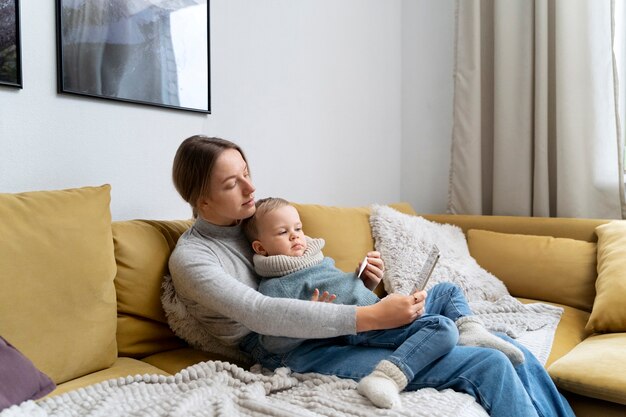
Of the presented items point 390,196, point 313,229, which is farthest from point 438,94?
point 313,229

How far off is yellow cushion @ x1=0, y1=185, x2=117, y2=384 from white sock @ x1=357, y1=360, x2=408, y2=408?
668 millimetres

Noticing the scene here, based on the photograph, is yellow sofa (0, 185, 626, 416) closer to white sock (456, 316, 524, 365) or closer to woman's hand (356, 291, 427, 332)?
white sock (456, 316, 524, 365)

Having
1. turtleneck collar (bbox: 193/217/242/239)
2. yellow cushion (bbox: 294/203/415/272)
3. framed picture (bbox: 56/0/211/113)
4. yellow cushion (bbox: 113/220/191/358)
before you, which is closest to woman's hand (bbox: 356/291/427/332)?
turtleneck collar (bbox: 193/217/242/239)

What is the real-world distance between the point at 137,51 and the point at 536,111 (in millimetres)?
1846

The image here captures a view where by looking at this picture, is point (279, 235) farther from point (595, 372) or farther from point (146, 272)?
point (595, 372)

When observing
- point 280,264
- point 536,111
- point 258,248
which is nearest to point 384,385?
point 280,264

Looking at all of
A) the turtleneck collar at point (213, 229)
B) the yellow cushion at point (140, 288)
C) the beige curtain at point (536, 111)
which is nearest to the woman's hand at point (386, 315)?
the turtleneck collar at point (213, 229)

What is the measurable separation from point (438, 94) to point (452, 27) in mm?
370

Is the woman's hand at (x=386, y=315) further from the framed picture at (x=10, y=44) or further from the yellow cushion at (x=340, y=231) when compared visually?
the framed picture at (x=10, y=44)

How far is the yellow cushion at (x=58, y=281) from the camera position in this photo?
3.88ft

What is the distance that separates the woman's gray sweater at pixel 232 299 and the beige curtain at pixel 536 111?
64.5 inches

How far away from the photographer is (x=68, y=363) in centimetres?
126

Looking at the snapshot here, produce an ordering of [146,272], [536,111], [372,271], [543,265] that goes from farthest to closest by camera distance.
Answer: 1. [536,111]
2. [543,265]
3. [372,271]
4. [146,272]

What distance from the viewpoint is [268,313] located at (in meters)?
1.27
